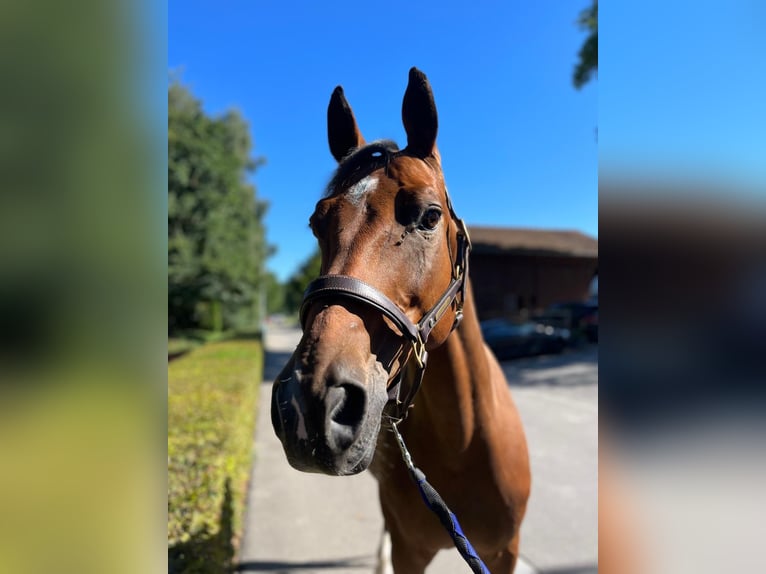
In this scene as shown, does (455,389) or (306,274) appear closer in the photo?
(455,389)

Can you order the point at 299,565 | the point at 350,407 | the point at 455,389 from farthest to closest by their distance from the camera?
the point at 299,565 < the point at 455,389 < the point at 350,407

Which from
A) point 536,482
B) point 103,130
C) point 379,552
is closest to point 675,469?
point 103,130

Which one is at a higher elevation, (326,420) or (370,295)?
(370,295)

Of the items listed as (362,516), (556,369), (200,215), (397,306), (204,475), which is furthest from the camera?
(200,215)

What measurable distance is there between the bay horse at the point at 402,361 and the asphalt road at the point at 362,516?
5.53 ft

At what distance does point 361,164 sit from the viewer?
5.69 ft

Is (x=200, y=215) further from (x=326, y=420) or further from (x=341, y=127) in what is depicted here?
(x=326, y=420)

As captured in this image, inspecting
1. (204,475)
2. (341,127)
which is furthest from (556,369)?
(341,127)

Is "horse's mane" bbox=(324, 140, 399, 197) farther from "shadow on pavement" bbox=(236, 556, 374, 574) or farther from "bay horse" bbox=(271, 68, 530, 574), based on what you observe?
"shadow on pavement" bbox=(236, 556, 374, 574)

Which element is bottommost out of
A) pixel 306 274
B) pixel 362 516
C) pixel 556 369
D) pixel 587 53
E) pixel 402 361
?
pixel 362 516

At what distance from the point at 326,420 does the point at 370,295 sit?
0.41 metres

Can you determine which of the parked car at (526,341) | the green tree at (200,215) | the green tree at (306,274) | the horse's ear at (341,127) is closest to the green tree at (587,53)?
the parked car at (526,341)

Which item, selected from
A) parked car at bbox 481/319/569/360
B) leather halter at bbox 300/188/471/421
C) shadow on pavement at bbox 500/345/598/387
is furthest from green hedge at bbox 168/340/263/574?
parked car at bbox 481/319/569/360

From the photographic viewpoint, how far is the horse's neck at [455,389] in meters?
2.10
